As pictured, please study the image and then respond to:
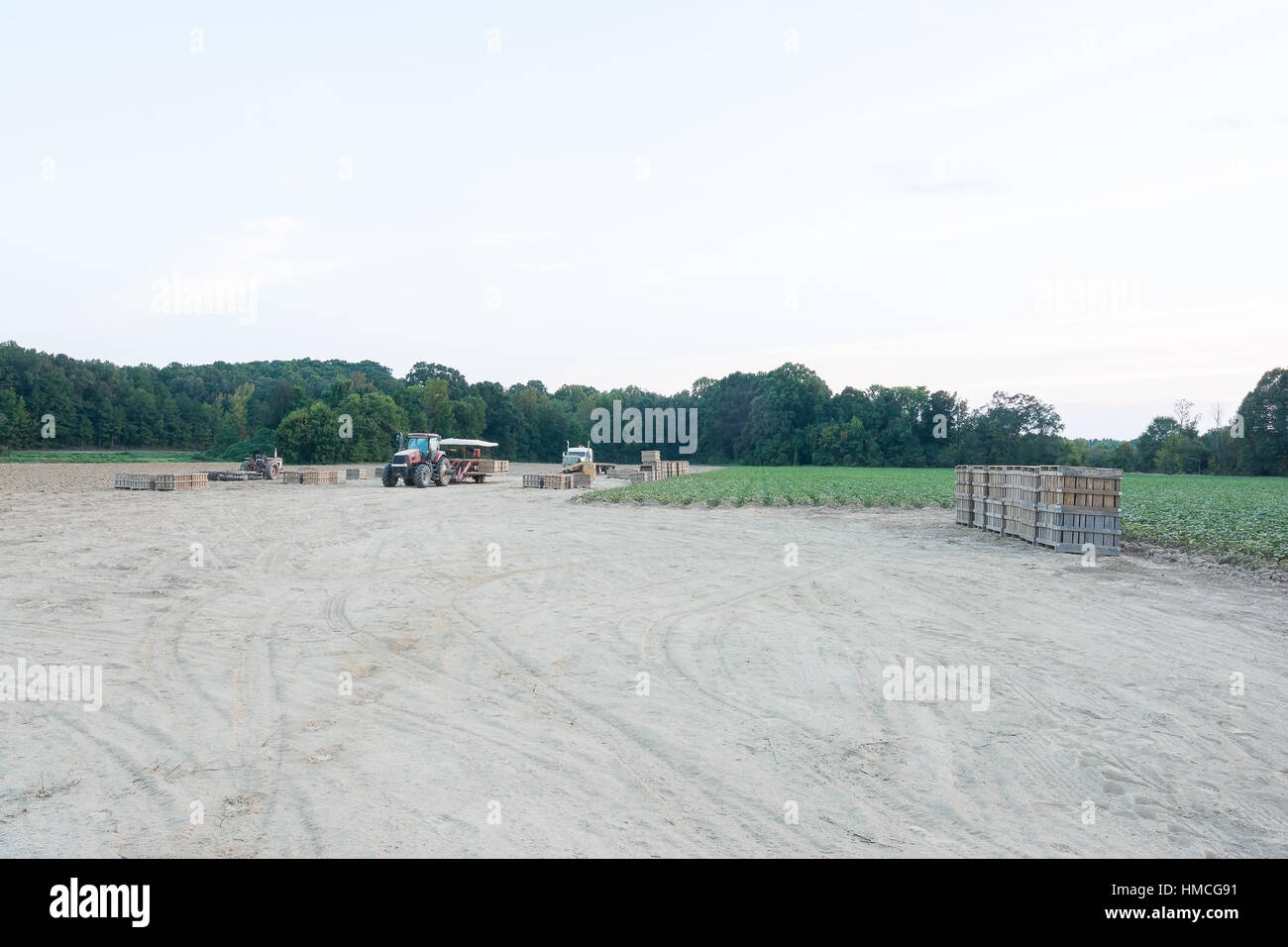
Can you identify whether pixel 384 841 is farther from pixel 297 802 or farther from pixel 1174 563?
pixel 1174 563

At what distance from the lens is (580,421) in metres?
115

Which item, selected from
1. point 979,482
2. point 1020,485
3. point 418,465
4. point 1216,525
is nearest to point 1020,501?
point 1020,485

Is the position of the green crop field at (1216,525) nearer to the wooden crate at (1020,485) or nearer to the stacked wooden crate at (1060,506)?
the stacked wooden crate at (1060,506)

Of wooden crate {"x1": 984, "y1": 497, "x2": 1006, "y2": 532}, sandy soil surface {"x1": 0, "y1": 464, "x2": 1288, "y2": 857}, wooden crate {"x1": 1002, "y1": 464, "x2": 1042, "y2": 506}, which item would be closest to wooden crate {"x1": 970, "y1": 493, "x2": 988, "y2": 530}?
wooden crate {"x1": 984, "y1": 497, "x2": 1006, "y2": 532}

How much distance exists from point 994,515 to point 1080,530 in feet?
14.1

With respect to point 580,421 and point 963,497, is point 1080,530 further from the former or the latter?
point 580,421

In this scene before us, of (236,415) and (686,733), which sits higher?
(236,415)

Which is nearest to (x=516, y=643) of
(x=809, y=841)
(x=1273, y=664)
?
(x=809, y=841)

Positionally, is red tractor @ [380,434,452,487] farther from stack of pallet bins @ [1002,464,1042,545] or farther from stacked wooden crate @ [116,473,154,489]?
stack of pallet bins @ [1002,464,1042,545]

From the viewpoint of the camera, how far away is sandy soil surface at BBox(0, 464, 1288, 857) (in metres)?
4.86

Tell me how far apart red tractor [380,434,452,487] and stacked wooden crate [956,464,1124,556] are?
26.9 metres

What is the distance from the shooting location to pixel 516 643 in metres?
9.52

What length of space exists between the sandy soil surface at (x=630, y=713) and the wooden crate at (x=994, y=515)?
21.8 ft

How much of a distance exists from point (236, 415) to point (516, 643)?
10210 centimetres
